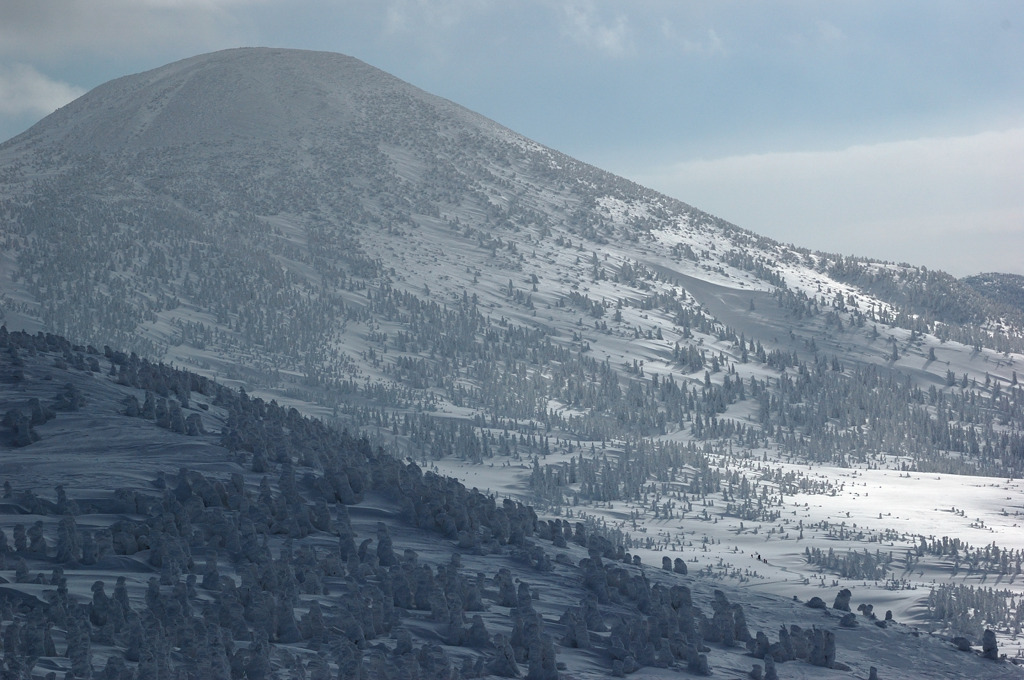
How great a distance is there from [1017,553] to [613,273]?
109237mm

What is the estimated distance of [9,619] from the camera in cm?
2677

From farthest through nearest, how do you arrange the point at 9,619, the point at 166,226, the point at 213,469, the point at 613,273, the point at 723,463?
the point at 613,273
the point at 166,226
the point at 723,463
the point at 213,469
the point at 9,619

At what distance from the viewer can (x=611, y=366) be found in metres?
157

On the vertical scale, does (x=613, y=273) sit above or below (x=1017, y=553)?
above

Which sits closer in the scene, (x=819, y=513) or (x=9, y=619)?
(x=9, y=619)

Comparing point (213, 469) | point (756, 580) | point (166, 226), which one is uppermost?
point (166, 226)

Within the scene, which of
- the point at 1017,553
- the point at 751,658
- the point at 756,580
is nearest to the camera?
the point at 751,658

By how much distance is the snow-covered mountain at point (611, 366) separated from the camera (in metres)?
97.8

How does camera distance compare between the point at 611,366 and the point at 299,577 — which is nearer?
the point at 299,577

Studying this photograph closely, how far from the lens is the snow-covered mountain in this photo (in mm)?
97750

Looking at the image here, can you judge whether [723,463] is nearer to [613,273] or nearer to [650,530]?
[650,530]

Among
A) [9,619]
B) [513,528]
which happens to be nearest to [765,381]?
[513,528]

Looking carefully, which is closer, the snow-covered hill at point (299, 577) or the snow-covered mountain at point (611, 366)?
the snow-covered hill at point (299, 577)

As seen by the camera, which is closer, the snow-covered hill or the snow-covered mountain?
the snow-covered hill
